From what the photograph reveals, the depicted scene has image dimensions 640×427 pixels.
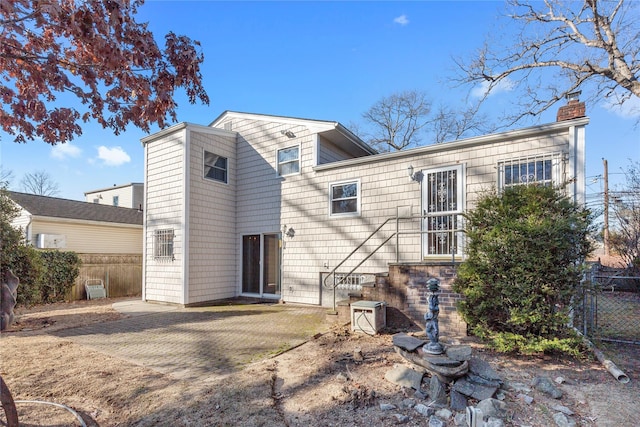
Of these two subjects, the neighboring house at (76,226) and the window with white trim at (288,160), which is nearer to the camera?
the window with white trim at (288,160)

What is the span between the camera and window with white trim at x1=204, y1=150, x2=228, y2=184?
35.3 ft

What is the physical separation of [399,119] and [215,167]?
1734cm

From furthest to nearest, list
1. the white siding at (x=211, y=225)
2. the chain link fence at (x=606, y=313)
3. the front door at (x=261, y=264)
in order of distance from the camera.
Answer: the front door at (x=261, y=264) → the white siding at (x=211, y=225) → the chain link fence at (x=606, y=313)

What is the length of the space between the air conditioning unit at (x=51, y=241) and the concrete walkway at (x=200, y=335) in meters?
7.25

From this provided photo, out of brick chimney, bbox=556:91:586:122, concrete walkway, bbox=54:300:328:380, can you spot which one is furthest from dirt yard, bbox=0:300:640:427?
brick chimney, bbox=556:91:586:122

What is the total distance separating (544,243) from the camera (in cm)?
454

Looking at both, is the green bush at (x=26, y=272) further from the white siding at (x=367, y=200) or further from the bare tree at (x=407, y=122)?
the bare tree at (x=407, y=122)

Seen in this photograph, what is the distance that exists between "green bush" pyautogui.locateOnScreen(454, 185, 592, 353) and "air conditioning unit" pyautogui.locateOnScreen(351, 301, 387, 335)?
1.61m

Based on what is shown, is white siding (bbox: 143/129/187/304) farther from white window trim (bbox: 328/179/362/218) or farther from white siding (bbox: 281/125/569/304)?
white window trim (bbox: 328/179/362/218)

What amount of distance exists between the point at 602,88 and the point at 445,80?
614 cm

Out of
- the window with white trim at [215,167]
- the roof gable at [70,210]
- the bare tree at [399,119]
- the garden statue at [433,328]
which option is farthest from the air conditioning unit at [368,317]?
the bare tree at [399,119]

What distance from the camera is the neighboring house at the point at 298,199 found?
7520mm

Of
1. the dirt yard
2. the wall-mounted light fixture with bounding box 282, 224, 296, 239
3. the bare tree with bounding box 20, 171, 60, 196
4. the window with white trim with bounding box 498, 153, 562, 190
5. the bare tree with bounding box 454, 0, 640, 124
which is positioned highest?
the bare tree with bounding box 454, 0, 640, 124

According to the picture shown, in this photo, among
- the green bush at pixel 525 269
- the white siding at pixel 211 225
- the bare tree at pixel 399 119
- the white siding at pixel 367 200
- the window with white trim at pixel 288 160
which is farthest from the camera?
the bare tree at pixel 399 119
